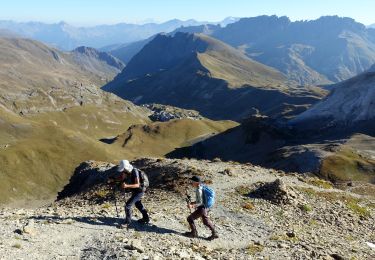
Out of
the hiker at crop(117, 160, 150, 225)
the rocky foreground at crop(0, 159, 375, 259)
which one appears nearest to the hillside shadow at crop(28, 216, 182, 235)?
the rocky foreground at crop(0, 159, 375, 259)

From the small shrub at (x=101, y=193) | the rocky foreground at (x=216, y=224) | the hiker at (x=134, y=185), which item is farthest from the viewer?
the small shrub at (x=101, y=193)

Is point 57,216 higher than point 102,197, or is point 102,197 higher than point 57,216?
point 57,216

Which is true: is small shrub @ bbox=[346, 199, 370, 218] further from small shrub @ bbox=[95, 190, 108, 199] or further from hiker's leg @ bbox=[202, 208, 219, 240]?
small shrub @ bbox=[95, 190, 108, 199]

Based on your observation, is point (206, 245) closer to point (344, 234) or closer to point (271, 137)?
point (344, 234)

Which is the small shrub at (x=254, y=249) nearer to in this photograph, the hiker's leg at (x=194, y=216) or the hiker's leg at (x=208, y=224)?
the hiker's leg at (x=208, y=224)

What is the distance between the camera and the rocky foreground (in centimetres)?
2447

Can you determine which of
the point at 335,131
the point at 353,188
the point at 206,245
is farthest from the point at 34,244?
the point at 335,131

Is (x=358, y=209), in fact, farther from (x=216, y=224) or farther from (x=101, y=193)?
(x=101, y=193)

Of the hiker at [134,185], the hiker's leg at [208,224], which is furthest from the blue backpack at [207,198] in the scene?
the hiker at [134,185]

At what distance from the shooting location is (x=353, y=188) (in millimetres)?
75125

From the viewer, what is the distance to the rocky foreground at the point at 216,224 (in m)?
24.5

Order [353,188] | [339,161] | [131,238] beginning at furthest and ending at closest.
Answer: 1. [339,161]
2. [353,188]
3. [131,238]

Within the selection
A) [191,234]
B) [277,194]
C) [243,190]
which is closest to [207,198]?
[191,234]

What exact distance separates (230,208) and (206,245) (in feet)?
32.1
